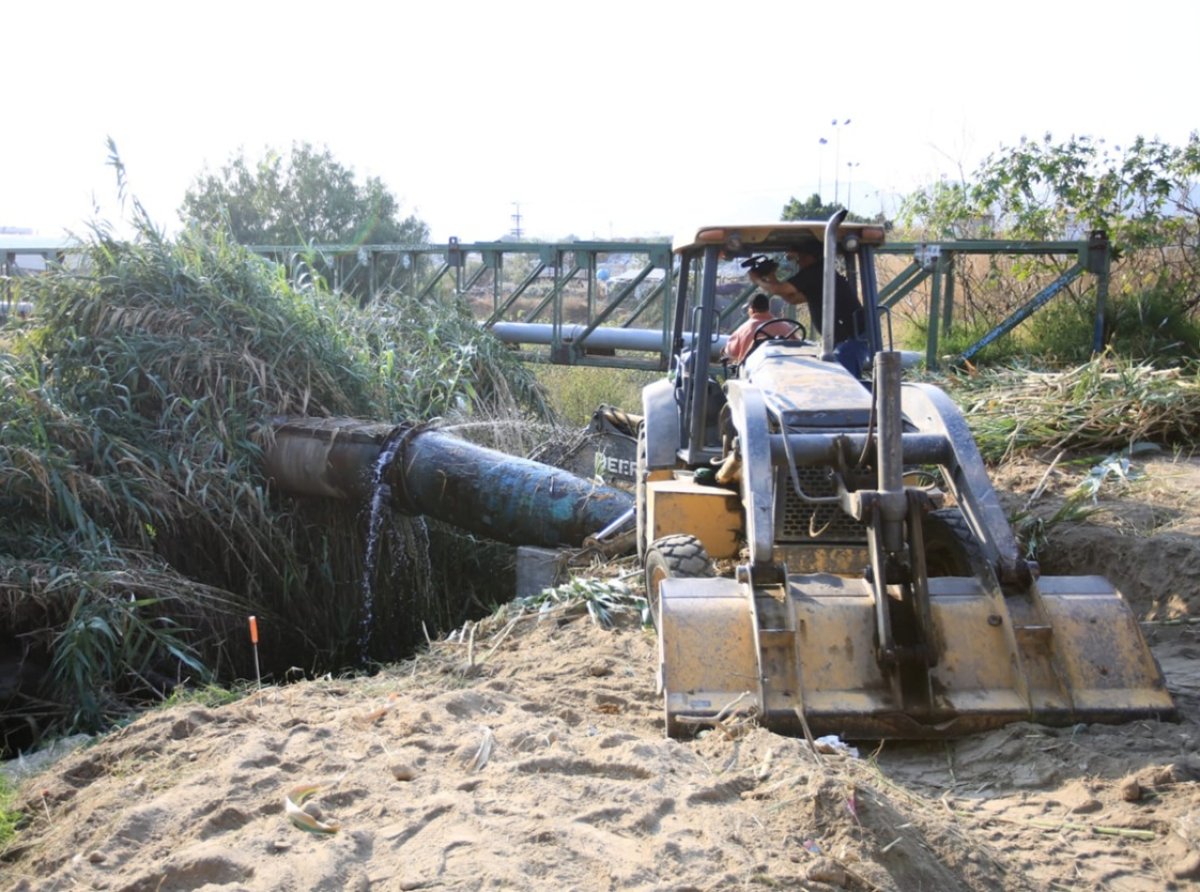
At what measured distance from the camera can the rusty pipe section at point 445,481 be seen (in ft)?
24.9

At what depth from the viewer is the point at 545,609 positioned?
6285 mm

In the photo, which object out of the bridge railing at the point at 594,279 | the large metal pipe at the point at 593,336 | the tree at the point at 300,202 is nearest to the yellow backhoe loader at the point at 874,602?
the bridge railing at the point at 594,279

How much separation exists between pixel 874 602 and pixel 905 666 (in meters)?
0.27

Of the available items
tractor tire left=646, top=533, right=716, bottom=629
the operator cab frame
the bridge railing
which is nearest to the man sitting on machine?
the operator cab frame

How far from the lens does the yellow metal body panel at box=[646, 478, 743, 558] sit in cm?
546

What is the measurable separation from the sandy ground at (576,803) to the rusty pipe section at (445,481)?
2682 mm

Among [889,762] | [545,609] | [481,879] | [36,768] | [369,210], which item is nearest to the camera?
[481,879]

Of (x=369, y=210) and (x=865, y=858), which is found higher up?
(x=369, y=210)

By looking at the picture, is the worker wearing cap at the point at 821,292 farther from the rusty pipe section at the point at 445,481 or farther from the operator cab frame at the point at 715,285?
the rusty pipe section at the point at 445,481

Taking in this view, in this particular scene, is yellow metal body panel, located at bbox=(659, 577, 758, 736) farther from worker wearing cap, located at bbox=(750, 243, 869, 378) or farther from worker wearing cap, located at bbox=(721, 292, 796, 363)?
worker wearing cap, located at bbox=(721, 292, 796, 363)

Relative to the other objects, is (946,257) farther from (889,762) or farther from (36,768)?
(36,768)

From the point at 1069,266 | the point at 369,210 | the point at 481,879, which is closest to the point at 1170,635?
the point at 481,879

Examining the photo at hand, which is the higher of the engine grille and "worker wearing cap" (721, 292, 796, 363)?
"worker wearing cap" (721, 292, 796, 363)

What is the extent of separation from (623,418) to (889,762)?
5.52m
